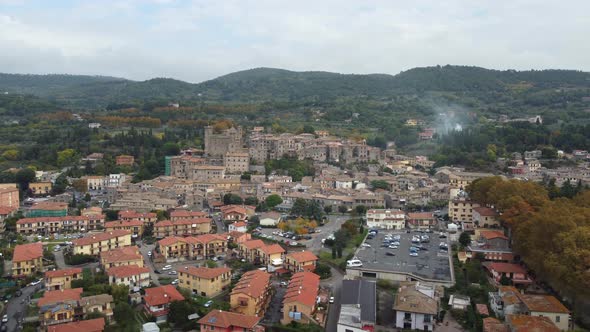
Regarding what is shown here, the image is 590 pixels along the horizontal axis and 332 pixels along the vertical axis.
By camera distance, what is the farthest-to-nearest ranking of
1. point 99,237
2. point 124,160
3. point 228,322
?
point 124,160, point 99,237, point 228,322

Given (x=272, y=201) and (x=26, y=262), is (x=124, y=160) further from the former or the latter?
(x=26, y=262)

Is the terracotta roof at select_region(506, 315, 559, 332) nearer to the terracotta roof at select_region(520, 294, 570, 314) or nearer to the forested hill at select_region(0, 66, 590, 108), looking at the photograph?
the terracotta roof at select_region(520, 294, 570, 314)

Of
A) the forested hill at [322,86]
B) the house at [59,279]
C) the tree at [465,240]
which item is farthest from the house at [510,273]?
the forested hill at [322,86]

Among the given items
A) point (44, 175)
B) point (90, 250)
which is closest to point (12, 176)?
point (44, 175)

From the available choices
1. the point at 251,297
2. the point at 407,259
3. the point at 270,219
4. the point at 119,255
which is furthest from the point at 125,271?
the point at 407,259

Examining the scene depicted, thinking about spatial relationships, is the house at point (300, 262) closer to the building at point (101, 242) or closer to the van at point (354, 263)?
the van at point (354, 263)

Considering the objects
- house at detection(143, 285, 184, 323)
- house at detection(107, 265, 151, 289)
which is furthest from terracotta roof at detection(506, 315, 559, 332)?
house at detection(107, 265, 151, 289)
